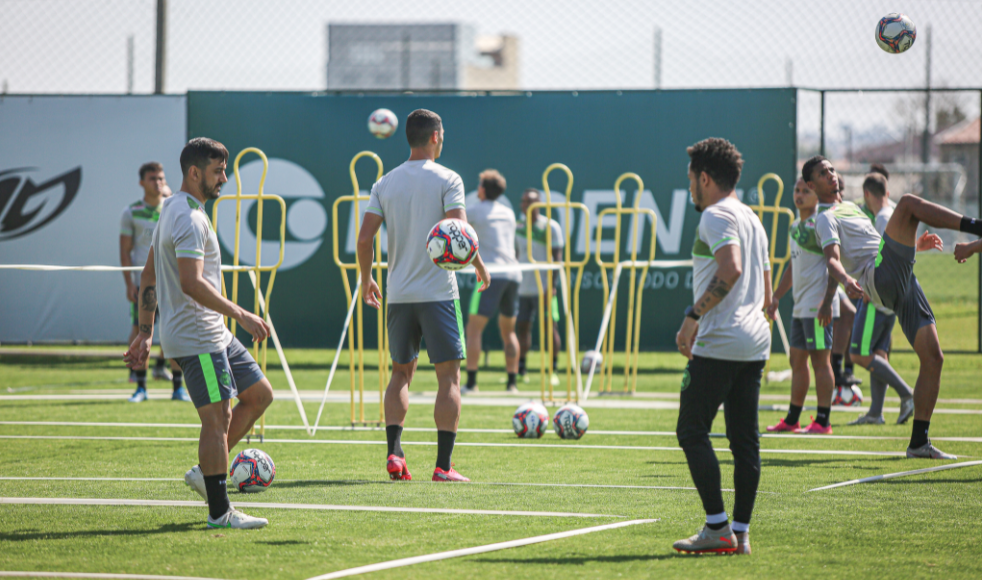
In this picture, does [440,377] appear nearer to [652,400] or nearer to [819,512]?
[819,512]

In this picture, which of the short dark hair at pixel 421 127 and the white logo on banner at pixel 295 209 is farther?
the white logo on banner at pixel 295 209

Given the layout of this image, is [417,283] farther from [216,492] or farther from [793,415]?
[793,415]

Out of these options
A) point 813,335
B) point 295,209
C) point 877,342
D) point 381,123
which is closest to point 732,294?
point 813,335

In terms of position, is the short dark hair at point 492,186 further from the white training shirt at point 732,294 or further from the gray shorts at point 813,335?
the white training shirt at point 732,294

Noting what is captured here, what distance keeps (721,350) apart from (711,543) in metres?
0.79

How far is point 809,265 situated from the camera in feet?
26.2

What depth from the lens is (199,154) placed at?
4.58 metres

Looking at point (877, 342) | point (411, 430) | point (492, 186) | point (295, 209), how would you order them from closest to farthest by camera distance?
point (411, 430)
point (877, 342)
point (492, 186)
point (295, 209)

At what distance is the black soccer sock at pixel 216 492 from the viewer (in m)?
4.45

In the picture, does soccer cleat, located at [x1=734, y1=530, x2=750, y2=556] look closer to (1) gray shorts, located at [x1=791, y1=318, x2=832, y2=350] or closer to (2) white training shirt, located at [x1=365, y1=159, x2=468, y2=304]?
(2) white training shirt, located at [x1=365, y1=159, x2=468, y2=304]

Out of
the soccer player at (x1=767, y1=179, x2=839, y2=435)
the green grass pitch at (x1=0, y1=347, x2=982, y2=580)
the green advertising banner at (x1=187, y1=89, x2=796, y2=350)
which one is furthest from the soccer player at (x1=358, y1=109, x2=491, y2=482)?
the green advertising banner at (x1=187, y1=89, x2=796, y2=350)

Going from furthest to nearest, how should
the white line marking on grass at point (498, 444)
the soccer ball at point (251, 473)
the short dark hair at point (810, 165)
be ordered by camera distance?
the short dark hair at point (810, 165) → the white line marking on grass at point (498, 444) → the soccer ball at point (251, 473)

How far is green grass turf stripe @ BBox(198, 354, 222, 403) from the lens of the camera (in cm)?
442

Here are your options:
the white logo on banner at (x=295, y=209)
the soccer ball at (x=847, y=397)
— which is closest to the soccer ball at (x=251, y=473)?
the soccer ball at (x=847, y=397)
